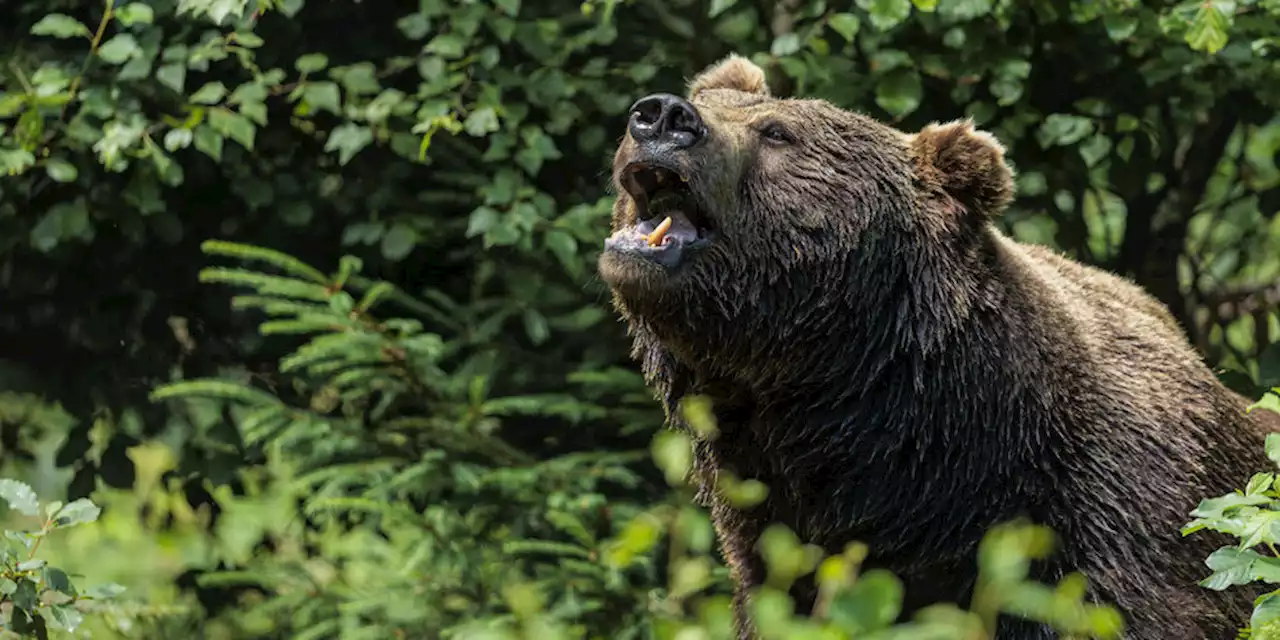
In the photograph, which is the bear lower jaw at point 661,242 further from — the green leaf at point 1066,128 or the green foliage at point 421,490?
the green leaf at point 1066,128

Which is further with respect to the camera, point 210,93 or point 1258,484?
point 210,93

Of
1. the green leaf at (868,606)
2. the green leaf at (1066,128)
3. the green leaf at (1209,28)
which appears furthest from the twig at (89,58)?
the green leaf at (868,606)

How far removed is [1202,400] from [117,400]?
4243 mm

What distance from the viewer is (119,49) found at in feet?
17.6

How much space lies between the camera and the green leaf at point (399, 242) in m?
6.10

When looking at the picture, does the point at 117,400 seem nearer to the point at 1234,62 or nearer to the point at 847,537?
the point at 847,537

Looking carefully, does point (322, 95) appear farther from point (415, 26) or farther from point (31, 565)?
point (31, 565)

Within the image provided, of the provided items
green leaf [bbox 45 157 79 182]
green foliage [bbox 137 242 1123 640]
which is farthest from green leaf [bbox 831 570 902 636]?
green leaf [bbox 45 157 79 182]

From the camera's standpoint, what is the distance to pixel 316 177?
6.48 metres

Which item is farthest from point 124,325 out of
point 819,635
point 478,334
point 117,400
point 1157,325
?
point 819,635

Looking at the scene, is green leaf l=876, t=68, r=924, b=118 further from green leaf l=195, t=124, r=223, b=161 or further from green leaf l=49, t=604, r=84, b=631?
green leaf l=49, t=604, r=84, b=631

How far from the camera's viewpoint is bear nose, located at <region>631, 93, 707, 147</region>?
3.76m

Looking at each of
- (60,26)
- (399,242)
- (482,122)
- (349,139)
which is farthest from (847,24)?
(60,26)

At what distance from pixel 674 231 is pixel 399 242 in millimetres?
2356
